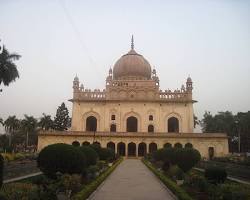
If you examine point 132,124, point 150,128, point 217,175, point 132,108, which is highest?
point 132,108

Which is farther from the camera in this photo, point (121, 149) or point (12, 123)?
point (12, 123)

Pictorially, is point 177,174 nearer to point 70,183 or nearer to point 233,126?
point 70,183

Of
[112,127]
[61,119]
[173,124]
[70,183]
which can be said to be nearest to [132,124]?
[112,127]

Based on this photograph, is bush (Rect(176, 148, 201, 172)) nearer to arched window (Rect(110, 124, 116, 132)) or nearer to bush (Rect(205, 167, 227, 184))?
bush (Rect(205, 167, 227, 184))

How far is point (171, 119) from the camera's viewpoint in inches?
1820

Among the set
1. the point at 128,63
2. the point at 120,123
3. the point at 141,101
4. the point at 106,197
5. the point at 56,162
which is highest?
the point at 128,63

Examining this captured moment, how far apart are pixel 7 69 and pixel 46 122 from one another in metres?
26.8

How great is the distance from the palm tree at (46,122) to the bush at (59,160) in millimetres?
43075

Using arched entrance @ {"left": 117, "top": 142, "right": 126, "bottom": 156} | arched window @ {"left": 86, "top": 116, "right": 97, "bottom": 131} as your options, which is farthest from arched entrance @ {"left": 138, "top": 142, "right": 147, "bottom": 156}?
arched window @ {"left": 86, "top": 116, "right": 97, "bottom": 131}

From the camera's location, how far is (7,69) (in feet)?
93.0

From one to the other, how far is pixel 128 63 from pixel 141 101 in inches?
235

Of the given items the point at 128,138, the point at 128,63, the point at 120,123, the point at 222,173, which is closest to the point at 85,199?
the point at 222,173

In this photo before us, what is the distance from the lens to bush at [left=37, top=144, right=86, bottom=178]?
460 inches

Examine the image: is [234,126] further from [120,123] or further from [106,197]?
[106,197]
